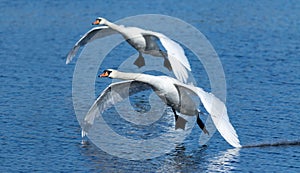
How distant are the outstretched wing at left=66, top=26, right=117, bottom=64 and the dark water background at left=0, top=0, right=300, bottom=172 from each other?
0.67m

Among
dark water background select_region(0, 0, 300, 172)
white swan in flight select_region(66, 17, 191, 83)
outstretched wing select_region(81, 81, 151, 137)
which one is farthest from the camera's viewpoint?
white swan in flight select_region(66, 17, 191, 83)

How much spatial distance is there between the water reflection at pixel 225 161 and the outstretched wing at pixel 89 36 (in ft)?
16.2

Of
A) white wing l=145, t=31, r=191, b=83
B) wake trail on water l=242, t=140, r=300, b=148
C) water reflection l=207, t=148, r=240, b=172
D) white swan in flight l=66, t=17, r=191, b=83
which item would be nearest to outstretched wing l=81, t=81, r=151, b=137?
white wing l=145, t=31, r=191, b=83

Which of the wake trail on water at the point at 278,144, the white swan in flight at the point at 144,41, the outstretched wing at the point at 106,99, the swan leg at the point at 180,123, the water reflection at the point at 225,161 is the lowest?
the water reflection at the point at 225,161

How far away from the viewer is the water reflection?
10.5 metres

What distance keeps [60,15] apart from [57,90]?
9.14 meters

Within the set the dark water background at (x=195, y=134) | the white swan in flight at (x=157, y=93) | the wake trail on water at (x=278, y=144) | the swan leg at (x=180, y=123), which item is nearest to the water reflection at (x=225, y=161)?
the dark water background at (x=195, y=134)

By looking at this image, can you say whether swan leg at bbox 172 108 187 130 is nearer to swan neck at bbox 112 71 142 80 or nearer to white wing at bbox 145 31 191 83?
white wing at bbox 145 31 191 83

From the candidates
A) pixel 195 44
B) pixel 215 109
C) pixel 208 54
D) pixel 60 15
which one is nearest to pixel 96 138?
→ pixel 215 109

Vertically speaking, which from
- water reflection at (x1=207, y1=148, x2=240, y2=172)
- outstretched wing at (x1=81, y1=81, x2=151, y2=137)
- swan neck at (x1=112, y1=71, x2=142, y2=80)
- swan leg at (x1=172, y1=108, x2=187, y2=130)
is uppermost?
swan neck at (x1=112, y1=71, x2=142, y2=80)

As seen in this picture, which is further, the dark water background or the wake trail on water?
the wake trail on water

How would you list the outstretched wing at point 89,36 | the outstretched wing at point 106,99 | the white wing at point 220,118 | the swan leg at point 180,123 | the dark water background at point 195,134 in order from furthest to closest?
1. the outstretched wing at point 89,36
2. the swan leg at point 180,123
3. the outstretched wing at point 106,99
4. the dark water background at point 195,134
5. the white wing at point 220,118

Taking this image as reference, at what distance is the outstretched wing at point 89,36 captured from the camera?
15172mm

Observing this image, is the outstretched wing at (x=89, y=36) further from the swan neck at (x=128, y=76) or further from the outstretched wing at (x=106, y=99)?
the outstretched wing at (x=106, y=99)
